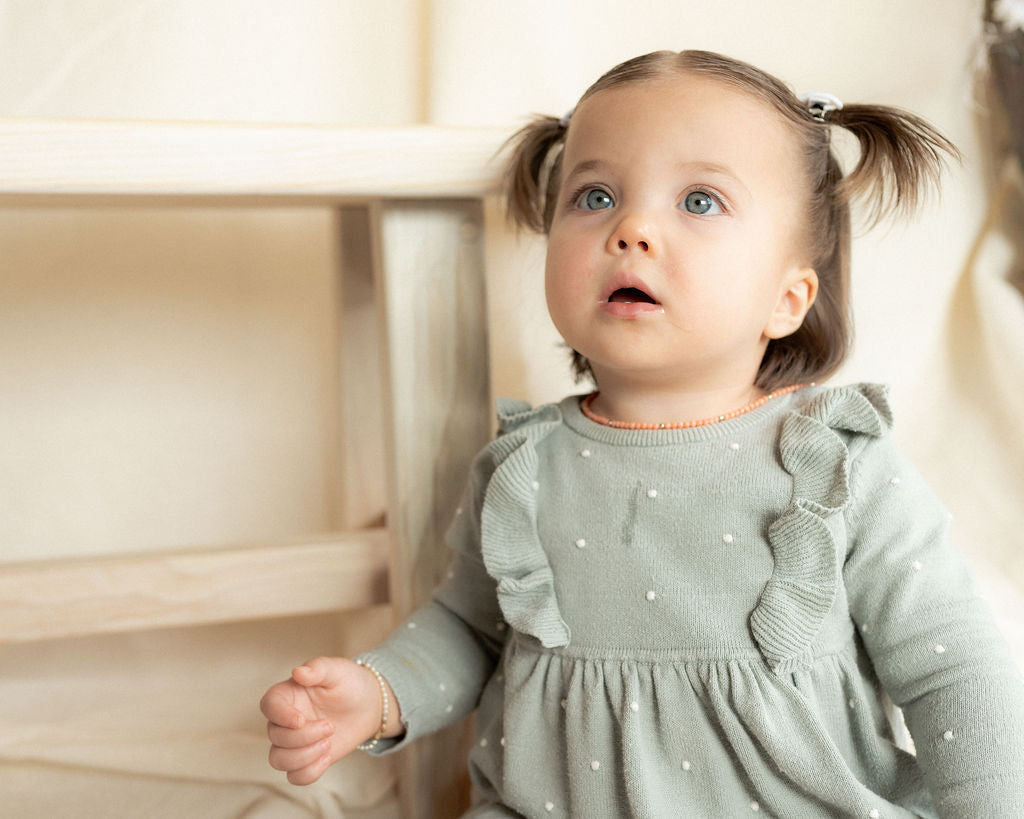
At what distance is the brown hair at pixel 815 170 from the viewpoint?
0.72 metres

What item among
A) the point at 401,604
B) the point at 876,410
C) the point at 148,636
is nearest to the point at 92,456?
the point at 148,636

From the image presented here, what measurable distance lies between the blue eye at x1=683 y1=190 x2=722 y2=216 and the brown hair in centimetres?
8

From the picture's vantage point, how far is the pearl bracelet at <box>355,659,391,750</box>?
747mm

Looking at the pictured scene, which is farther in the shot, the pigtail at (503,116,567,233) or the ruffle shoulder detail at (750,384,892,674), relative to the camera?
the pigtail at (503,116,567,233)

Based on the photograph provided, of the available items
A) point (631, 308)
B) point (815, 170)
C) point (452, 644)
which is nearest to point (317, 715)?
point (452, 644)

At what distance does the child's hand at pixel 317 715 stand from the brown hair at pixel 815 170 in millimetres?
359

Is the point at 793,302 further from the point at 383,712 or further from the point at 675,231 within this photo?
the point at 383,712

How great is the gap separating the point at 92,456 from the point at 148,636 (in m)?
0.20

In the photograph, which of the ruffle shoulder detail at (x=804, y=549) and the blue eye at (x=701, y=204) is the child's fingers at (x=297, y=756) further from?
the blue eye at (x=701, y=204)

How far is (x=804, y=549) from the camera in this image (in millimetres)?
666

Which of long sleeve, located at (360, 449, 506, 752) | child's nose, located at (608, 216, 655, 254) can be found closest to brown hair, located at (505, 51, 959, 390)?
child's nose, located at (608, 216, 655, 254)

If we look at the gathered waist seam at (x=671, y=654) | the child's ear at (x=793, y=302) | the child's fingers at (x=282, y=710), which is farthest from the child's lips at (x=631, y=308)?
the child's fingers at (x=282, y=710)

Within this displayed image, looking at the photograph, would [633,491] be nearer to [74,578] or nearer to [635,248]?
[635,248]

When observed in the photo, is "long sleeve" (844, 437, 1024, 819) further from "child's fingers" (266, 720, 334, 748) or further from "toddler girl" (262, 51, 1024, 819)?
"child's fingers" (266, 720, 334, 748)
